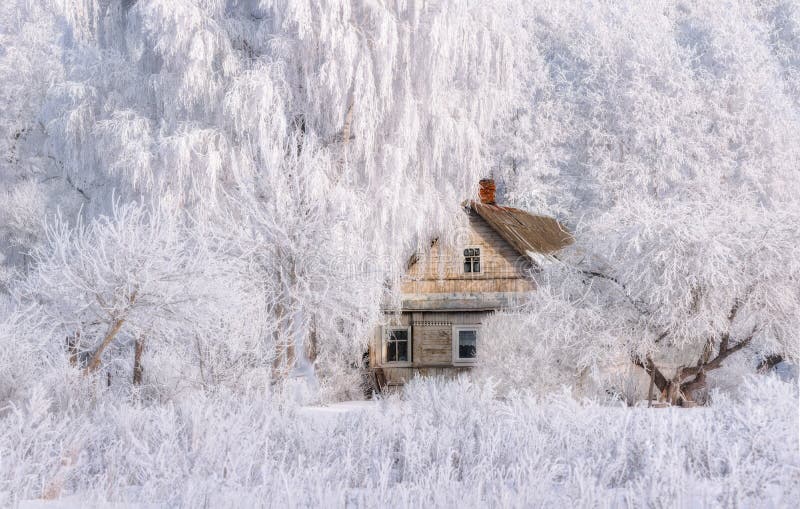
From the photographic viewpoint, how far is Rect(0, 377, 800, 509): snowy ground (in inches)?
245

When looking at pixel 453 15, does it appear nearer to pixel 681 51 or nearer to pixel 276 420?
pixel 276 420

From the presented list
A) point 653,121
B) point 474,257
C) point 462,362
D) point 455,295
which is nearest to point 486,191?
point 474,257

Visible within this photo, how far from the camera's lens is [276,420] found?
958 cm

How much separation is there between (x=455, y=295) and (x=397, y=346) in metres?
2.33

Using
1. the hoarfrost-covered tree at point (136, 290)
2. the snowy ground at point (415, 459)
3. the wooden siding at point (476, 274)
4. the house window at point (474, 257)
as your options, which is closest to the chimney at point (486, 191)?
the wooden siding at point (476, 274)

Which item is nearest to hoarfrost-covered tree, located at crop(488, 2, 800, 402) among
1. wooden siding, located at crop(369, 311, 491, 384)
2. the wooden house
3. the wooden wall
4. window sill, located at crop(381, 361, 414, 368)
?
the wooden house

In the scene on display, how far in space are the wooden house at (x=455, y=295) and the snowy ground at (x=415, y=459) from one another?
1248 cm

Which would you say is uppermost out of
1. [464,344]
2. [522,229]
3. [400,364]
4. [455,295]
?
[522,229]

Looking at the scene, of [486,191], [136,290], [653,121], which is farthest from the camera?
[653,121]

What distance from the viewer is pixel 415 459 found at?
758cm

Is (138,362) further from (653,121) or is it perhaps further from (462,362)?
(653,121)

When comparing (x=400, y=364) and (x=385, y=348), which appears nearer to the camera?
(x=400, y=364)

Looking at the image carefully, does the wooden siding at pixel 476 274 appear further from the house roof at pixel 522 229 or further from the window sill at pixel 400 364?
the window sill at pixel 400 364

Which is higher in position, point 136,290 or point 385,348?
point 136,290
